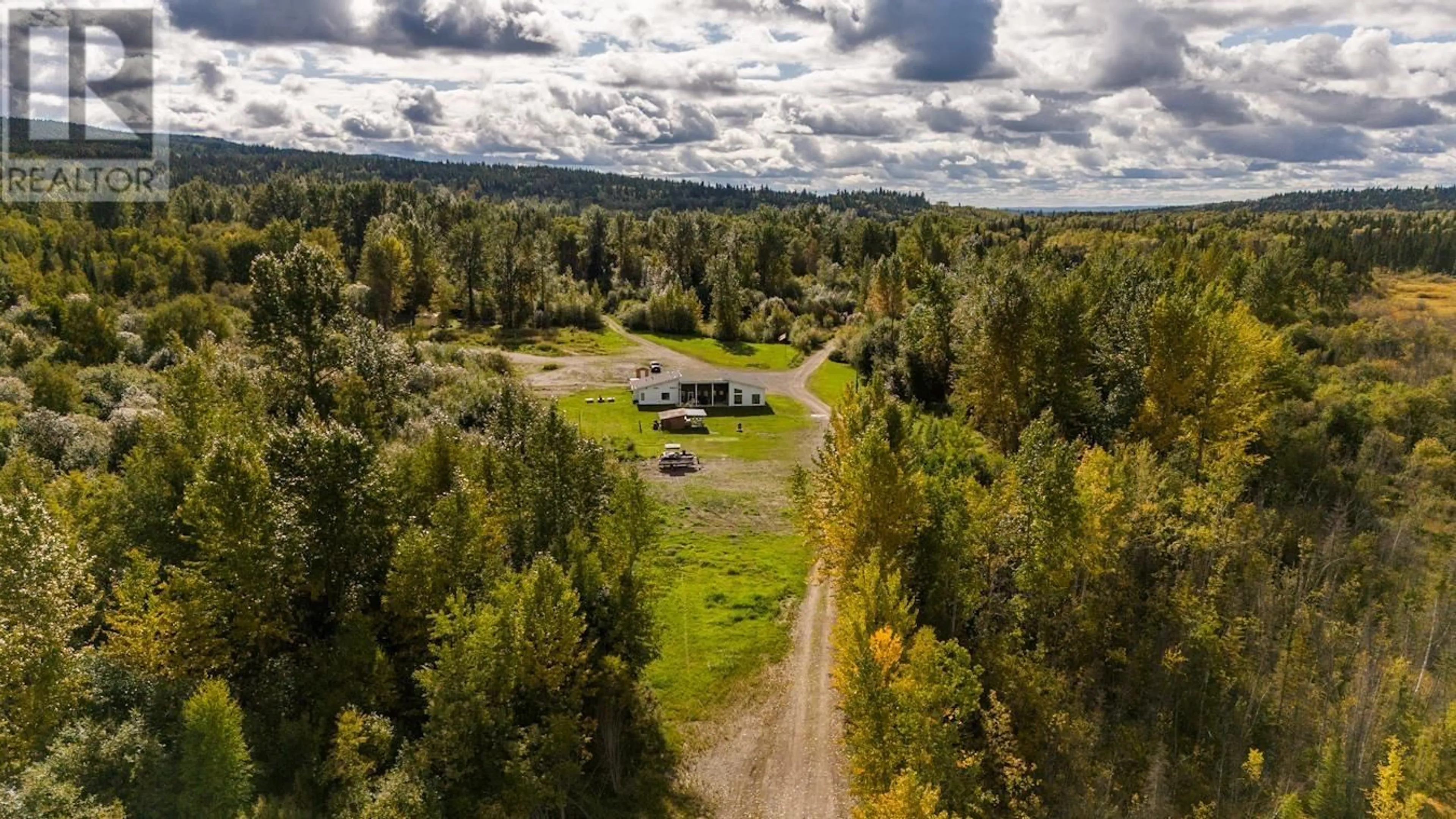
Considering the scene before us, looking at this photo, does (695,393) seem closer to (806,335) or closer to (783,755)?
(806,335)

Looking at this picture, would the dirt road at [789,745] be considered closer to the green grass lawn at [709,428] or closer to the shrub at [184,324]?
the green grass lawn at [709,428]

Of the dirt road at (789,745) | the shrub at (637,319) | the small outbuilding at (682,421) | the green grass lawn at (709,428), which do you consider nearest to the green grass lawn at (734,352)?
the shrub at (637,319)

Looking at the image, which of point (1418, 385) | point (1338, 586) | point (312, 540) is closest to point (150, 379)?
point (312, 540)

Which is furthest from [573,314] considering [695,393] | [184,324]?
[184,324]

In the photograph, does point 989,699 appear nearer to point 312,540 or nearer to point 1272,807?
point 1272,807

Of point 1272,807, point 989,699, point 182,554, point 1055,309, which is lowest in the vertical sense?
point 1272,807
